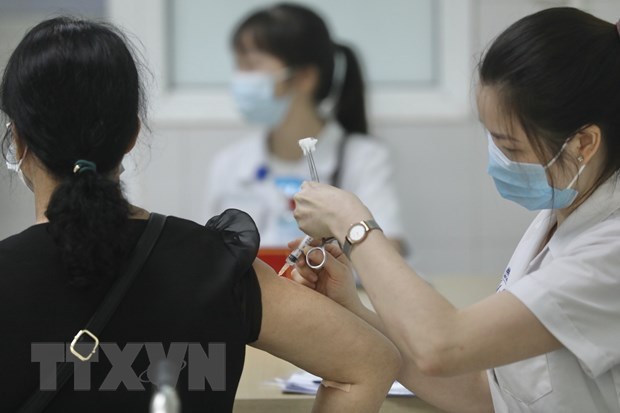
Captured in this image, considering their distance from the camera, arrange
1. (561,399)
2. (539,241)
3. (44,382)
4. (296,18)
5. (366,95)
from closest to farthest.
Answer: (44,382) → (561,399) → (539,241) → (296,18) → (366,95)

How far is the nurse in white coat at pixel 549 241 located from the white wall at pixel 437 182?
241cm

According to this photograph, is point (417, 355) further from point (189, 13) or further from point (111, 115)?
point (189, 13)

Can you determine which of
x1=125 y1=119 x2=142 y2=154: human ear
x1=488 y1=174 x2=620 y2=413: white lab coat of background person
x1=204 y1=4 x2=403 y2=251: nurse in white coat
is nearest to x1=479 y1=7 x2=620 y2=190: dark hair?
x1=488 y1=174 x2=620 y2=413: white lab coat of background person

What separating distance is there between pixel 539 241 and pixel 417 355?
391mm

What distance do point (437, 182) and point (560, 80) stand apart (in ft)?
8.52

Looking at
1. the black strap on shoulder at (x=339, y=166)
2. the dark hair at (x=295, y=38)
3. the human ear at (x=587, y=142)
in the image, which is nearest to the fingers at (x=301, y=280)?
the human ear at (x=587, y=142)

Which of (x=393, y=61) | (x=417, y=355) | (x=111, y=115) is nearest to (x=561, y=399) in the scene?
(x=417, y=355)

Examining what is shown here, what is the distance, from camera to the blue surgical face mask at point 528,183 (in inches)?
55.8

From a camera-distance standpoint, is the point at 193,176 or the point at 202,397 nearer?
the point at 202,397

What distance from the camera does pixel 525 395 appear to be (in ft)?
4.84

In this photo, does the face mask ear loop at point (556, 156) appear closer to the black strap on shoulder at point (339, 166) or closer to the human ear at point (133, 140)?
the human ear at point (133, 140)

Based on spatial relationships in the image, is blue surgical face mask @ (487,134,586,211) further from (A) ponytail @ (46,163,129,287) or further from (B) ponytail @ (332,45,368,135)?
(B) ponytail @ (332,45,368,135)

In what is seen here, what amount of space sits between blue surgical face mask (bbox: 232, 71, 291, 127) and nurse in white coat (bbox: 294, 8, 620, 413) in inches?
80.8

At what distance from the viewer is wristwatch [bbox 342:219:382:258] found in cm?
137
